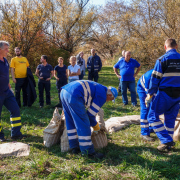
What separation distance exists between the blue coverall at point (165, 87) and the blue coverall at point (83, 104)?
1.04 m

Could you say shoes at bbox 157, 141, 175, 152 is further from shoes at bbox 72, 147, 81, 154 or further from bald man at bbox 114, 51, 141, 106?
bald man at bbox 114, 51, 141, 106

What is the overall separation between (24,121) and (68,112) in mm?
2710

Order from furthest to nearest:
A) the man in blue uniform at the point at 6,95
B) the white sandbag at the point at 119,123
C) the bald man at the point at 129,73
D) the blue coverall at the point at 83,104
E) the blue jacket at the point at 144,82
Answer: the bald man at the point at 129,73
the white sandbag at the point at 119,123
the man in blue uniform at the point at 6,95
the blue jacket at the point at 144,82
the blue coverall at the point at 83,104

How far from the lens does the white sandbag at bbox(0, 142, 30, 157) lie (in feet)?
12.1

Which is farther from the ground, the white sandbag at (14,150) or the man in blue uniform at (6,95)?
the man in blue uniform at (6,95)

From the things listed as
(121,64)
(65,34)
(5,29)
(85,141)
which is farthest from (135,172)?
(65,34)

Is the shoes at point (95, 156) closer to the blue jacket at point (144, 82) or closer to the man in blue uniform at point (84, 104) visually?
the man in blue uniform at point (84, 104)

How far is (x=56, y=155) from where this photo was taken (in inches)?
146

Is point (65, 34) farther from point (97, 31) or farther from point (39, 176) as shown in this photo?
point (39, 176)

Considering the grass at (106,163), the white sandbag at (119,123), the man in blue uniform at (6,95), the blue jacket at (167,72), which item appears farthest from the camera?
the white sandbag at (119,123)

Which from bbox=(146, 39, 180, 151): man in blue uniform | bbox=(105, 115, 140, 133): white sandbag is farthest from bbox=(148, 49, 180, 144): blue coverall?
bbox=(105, 115, 140, 133): white sandbag

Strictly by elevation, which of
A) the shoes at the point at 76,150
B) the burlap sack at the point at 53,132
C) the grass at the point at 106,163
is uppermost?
the burlap sack at the point at 53,132

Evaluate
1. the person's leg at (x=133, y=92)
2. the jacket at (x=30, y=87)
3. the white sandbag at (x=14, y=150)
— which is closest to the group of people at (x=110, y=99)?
the white sandbag at (x=14, y=150)

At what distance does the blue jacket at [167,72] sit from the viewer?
3.65m
